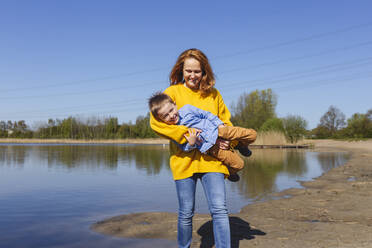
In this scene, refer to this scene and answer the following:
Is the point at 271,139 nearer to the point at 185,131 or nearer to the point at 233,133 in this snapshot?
the point at 233,133

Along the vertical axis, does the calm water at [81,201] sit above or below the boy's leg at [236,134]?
below

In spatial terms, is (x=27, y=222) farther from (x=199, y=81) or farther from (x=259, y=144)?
(x=259, y=144)

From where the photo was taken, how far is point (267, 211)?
485 centimetres

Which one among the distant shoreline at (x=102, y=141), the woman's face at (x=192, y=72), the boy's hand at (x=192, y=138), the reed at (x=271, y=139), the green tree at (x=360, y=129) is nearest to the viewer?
the boy's hand at (x=192, y=138)

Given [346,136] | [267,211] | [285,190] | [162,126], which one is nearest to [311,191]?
[285,190]

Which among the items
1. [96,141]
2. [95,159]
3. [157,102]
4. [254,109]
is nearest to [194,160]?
[157,102]

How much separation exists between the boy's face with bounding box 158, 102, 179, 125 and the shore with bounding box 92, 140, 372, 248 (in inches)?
59.7

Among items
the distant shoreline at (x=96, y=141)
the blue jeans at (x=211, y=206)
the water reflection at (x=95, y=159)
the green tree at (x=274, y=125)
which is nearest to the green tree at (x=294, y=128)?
the green tree at (x=274, y=125)

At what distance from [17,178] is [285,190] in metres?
7.58

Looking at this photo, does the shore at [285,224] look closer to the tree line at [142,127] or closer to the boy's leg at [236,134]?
the boy's leg at [236,134]

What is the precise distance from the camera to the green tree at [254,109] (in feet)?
125

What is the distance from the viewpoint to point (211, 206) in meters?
2.56

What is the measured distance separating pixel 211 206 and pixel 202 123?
687 mm

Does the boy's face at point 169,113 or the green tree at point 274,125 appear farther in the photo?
the green tree at point 274,125
